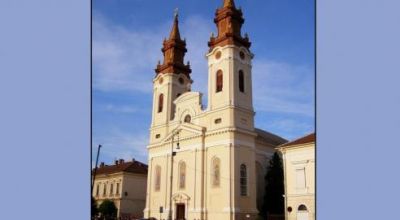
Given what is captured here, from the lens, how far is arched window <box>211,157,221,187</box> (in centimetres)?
1946

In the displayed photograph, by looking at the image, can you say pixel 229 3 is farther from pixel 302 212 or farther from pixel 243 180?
pixel 302 212

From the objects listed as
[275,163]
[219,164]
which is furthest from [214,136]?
[275,163]

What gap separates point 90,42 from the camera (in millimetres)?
10539

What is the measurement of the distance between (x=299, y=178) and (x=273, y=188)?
585cm

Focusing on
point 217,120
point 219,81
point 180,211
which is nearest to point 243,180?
point 217,120

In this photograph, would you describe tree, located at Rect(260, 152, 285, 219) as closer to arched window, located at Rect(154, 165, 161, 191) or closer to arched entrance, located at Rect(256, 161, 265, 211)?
arched entrance, located at Rect(256, 161, 265, 211)

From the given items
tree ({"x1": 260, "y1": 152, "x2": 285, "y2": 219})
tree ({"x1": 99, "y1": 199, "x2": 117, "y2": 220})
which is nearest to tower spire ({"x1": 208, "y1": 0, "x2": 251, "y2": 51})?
tree ({"x1": 260, "y1": 152, "x2": 285, "y2": 219})

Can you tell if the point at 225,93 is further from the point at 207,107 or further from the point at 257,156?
the point at 257,156

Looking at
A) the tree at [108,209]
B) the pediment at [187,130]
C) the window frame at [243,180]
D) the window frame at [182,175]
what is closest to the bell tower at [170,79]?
the pediment at [187,130]

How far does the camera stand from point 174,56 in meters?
23.9

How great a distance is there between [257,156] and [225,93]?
362 cm

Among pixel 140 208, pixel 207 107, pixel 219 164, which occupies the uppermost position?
pixel 207 107

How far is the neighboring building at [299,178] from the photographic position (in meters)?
13.4

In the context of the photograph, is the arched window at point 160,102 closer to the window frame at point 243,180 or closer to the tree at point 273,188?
the window frame at point 243,180
